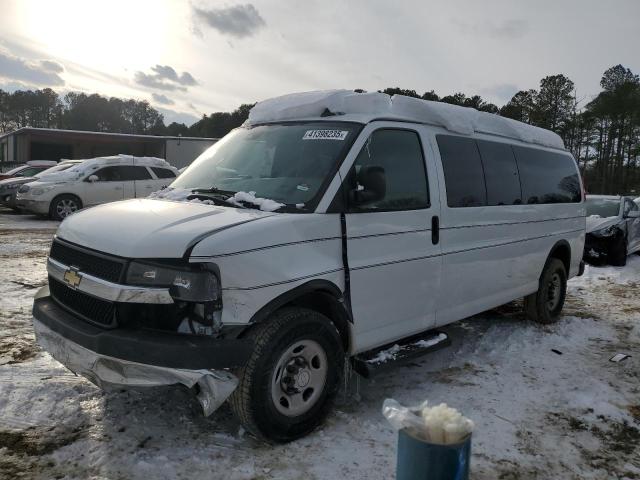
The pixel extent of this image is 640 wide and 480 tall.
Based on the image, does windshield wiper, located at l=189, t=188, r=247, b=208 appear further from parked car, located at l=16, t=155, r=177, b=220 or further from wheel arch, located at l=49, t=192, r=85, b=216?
wheel arch, located at l=49, t=192, r=85, b=216

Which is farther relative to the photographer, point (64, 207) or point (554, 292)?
point (64, 207)

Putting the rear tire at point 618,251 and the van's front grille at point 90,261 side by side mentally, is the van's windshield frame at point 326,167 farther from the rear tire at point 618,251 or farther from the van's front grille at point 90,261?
the rear tire at point 618,251

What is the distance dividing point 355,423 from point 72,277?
2092 mm

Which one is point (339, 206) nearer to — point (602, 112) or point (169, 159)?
point (169, 159)

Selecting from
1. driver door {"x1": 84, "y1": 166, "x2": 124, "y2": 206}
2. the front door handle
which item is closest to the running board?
the front door handle

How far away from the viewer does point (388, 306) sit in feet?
13.2

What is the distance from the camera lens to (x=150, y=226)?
127 inches

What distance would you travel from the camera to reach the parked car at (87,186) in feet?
48.1

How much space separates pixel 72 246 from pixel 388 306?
87.2 inches

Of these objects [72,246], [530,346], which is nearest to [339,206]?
[72,246]

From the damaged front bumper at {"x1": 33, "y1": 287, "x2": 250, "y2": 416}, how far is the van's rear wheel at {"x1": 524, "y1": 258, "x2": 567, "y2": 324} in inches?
180

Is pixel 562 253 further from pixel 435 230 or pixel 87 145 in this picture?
pixel 87 145

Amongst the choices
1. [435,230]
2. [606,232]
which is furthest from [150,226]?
[606,232]

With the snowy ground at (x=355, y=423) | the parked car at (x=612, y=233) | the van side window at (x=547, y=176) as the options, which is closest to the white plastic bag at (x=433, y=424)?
Result: the snowy ground at (x=355, y=423)
